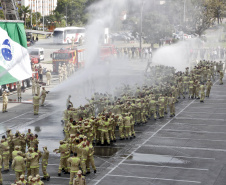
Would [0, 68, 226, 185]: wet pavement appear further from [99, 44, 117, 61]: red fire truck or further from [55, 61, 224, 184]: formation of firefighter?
[99, 44, 117, 61]: red fire truck

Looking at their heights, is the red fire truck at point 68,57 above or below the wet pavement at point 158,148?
above

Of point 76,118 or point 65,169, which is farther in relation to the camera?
point 76,118

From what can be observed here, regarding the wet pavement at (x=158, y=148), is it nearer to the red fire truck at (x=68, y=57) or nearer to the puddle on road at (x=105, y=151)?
the puddle on road at (x=105, y=151)

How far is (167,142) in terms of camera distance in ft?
76.1

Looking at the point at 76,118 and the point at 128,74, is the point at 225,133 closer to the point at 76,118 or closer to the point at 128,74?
the point at 76,118

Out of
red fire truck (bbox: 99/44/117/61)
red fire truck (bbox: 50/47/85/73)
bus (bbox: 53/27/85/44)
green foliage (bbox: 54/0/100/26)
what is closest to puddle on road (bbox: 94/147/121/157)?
red fire truck (bbox: 50/47/85/73)

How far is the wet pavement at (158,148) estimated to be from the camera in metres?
17.9

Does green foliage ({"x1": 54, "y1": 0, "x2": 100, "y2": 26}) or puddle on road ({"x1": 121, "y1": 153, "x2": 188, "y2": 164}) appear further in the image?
green foliage ({"x1": 54, "y1": 0, "x2": 100, "y2": 26})

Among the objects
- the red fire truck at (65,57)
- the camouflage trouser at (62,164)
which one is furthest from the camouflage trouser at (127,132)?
the red fire truck at (65,57)

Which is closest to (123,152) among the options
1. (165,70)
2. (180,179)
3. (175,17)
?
(180,179)

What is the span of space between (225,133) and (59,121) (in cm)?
944

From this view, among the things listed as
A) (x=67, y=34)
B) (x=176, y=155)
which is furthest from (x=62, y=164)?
(x=67, y=34)

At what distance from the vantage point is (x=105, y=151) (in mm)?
21641

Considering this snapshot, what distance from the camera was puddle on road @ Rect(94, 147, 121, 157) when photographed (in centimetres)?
2112
